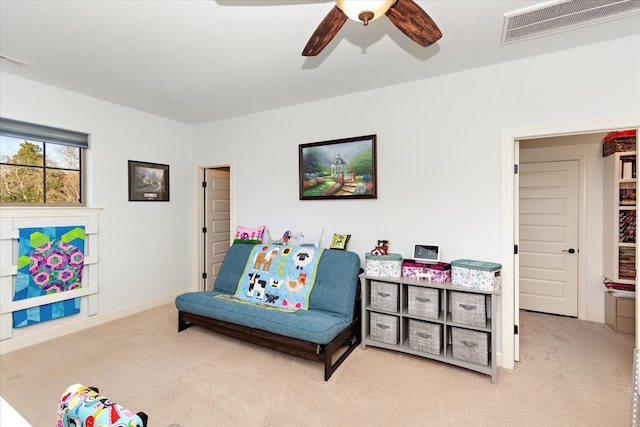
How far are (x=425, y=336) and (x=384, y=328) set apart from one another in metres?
0.37

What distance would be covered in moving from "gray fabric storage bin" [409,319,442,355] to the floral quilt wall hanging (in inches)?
142

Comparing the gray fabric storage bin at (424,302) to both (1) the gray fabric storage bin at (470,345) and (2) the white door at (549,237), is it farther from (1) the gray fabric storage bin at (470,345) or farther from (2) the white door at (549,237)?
(2) the white door at (549,237)

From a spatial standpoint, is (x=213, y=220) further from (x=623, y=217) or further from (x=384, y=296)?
(x=623, y=217)

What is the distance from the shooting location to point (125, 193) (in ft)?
13.0

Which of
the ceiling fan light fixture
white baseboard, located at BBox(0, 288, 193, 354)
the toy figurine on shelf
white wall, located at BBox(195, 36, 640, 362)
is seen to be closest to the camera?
the ceiling fan light fixture

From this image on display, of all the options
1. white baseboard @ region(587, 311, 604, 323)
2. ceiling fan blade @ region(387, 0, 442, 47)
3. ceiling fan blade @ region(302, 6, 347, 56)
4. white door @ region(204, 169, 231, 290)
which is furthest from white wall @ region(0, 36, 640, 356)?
white baseboard @ region(587, 311, 604, 323)

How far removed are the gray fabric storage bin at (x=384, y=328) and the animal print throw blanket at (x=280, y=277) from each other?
0.68m

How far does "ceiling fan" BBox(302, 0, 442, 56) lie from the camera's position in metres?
1.38

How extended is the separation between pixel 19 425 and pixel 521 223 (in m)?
4.93

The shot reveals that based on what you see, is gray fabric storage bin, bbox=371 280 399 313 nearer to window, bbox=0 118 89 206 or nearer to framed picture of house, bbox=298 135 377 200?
framed picture of house, bbox=298 135 377 200

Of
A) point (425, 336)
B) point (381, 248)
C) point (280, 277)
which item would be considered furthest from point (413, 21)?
point (280, 277)

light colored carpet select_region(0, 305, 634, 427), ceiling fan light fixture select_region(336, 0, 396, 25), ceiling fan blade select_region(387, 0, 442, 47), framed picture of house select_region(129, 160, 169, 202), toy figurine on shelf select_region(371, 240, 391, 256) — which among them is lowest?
light colored carpet select_region(0, 305, 634, 427)

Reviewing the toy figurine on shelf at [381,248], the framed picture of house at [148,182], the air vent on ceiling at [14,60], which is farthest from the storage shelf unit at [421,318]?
the air vent on ceiling at [14,60]

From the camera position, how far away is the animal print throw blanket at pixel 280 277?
3260 mm
